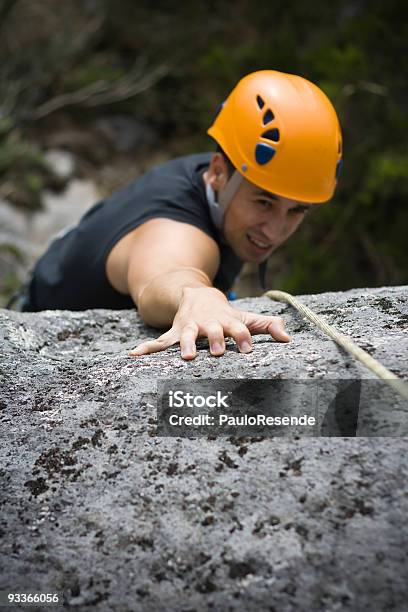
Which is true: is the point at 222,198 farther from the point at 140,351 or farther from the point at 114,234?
the point at 140,351

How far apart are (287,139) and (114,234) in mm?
743

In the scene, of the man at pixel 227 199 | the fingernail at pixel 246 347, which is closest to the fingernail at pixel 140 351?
the fingernail at pixel 246 347

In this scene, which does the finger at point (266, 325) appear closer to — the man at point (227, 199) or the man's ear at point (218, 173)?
the man at point (227, 199)

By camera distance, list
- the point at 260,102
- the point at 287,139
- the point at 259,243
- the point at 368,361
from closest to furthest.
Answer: the point at 368,361, the point at 287,139, the point at 260,102, the point at 259,243

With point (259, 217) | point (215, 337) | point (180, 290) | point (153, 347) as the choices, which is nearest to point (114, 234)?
point (259, 217)

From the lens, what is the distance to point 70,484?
0.95 meters

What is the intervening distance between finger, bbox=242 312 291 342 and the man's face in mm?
880

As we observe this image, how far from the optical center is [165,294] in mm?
1502

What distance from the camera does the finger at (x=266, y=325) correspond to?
127 centimetres

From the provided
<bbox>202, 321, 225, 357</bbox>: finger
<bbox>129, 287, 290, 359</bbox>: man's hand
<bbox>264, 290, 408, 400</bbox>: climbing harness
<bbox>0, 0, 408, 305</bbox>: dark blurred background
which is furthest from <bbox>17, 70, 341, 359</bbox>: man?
<bbox>0, 0, 408, 305</bbox>: dark blurred background

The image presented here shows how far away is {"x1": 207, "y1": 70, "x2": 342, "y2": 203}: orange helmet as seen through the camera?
2.01m

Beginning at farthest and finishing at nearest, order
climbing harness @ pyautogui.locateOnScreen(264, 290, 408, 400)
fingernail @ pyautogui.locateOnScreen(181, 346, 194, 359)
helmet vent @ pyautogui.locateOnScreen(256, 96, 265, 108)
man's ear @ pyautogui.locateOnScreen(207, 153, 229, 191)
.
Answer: man's ear @ pyautogui.locateOnScreen(207, 153, 229, 191) → helmet vent @ pyautogui.locateOnScreen(256, 96, 265, 108) → fingernail @ pyautogui.locateOnScreen(181, 346, 194, 359) → climbing harness @ pyautogui.locateOnScreen(264, 290, 408, 400)

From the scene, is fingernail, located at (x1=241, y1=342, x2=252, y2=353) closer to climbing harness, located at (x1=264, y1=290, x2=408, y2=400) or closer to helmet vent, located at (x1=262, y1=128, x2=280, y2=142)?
climbing harness, located at (x1=264, y1=290, x2=408, y2=400)

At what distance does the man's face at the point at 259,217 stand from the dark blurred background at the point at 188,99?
7.48ft
